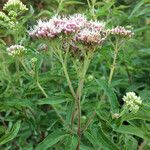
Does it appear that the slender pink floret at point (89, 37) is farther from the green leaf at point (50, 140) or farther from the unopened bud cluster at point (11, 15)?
the unopened bud cluster at point (11, 15)

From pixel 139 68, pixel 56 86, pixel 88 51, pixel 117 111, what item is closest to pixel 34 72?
pixel 88 51

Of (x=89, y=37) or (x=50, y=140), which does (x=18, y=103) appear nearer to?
(x=50, y=140)

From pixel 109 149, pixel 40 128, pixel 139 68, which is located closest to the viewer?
pixel 109 149

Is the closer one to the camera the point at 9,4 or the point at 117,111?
the point at 117,111

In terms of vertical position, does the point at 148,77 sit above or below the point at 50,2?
below

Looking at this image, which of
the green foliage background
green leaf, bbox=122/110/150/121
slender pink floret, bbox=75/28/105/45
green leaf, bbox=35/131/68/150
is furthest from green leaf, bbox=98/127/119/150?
slender pink floret, bbox=75/28/105/45

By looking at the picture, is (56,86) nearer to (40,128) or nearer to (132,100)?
(40,128)


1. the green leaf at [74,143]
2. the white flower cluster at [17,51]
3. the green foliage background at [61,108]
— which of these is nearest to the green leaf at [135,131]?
the green foliage background at [61,108]

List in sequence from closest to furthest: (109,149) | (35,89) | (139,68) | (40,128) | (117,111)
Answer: (109,149)
(117,111)
(35,89)
(40,128)
(139,68)
